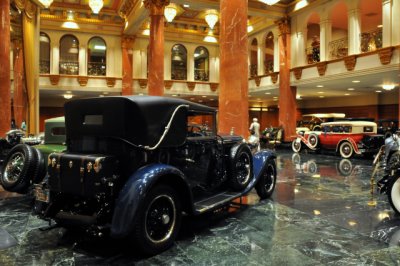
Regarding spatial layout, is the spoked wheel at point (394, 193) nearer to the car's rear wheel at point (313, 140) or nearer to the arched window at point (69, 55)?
the car's rear wheel at point (313, 140)

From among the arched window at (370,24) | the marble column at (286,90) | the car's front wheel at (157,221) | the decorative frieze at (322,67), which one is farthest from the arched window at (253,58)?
the car's front wheel at (157,221)

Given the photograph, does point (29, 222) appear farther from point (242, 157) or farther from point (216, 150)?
point (242, 157)

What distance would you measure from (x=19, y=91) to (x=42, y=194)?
10.1m

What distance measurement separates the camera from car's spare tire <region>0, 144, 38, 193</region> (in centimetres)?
495

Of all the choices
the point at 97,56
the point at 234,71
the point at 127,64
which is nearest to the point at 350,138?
the point at 234,71

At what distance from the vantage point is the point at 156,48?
555 inches

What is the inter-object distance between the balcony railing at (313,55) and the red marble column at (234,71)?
1137 cm

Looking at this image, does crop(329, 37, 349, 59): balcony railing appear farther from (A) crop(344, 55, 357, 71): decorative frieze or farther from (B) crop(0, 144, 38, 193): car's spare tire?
(B) crop(0, 144, 38, 193): car's spare tire

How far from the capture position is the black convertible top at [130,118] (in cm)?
346

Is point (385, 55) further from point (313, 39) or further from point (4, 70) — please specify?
point (4, 70)

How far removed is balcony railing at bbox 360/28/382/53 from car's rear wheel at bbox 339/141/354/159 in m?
4.33

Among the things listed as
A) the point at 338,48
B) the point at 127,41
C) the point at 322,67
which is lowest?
the point at 322,67

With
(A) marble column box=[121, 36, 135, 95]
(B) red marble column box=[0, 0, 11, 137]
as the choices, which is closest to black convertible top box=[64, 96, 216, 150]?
(B) red marble column box=[0, 0, 11, 137]

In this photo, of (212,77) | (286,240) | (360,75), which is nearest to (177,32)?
(212,77)
